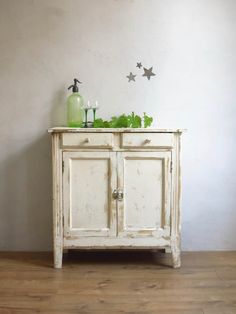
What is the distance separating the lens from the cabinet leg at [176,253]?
2.24 metres

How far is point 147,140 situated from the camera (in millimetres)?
2189

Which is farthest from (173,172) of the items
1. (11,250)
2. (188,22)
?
(11,250)

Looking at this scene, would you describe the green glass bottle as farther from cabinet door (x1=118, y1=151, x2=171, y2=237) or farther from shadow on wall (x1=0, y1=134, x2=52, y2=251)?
cabinet door (x1=118, y1=151, x2=171, y2=237)

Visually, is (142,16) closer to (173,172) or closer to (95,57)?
(95,57)

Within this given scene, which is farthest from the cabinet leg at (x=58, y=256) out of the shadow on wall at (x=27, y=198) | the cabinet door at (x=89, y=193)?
the shadow on wall at (x=27, y=198)

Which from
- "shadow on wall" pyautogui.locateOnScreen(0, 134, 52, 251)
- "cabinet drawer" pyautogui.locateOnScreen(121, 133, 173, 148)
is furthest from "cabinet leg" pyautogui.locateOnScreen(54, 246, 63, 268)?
"cabinet drawer" pyautogui.locateOnScreen(121, 133, 173, 148)

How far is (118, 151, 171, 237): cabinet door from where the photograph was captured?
222 centimetres

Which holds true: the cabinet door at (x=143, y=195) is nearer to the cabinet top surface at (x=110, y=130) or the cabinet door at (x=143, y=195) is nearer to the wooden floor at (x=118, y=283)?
the cabinet top surface at (x=110, y=130)

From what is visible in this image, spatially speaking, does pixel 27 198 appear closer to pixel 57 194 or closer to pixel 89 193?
pixel 57 194

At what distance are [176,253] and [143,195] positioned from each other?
0.41 m

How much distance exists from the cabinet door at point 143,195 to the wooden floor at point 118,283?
258mm

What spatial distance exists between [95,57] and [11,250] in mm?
1465

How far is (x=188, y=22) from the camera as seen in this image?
8.30 feet

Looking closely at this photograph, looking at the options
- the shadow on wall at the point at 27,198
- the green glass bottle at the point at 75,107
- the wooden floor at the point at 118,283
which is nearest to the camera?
the wooden floor at the point at 118,283
